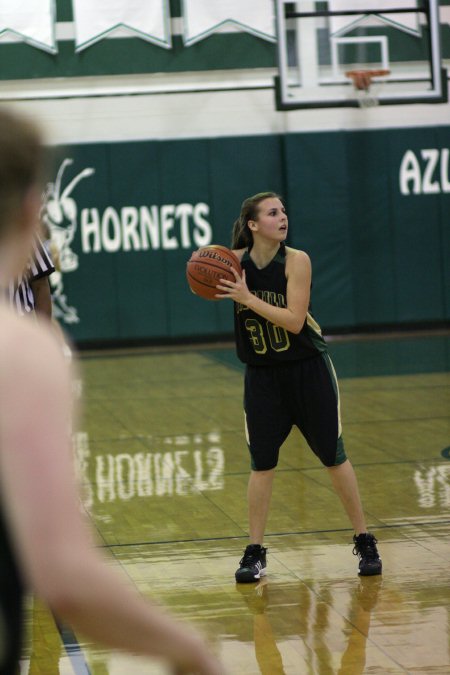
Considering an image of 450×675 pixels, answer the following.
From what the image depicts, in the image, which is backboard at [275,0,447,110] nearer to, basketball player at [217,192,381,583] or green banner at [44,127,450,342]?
green banner at [44,127,450,342]

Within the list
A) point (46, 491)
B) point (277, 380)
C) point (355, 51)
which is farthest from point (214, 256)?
point (355, 51)

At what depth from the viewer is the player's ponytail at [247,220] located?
198 inches

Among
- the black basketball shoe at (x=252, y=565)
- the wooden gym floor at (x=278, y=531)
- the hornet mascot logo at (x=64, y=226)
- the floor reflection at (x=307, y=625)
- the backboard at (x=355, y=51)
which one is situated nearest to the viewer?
the floor reflection at (x=307, y=625)

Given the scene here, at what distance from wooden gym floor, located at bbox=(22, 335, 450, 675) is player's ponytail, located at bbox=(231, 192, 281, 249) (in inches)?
58.9

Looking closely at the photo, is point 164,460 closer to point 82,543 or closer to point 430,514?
point 430,514

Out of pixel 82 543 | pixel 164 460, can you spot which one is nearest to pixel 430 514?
pixel 164 460

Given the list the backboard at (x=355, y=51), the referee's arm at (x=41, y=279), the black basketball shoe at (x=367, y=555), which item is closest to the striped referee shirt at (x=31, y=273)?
the referee's arm at (x=41, y=279)

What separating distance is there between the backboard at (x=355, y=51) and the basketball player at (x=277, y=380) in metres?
7.86

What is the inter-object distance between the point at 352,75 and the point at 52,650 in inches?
446

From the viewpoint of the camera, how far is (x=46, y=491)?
1215mm

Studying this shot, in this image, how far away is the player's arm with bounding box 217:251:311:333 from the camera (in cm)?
479

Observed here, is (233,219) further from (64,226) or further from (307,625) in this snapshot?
(307,625)

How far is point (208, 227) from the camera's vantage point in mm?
15758

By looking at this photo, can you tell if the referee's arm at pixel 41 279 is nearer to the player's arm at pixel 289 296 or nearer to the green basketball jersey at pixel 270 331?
the player's arm at pixel 289 296
